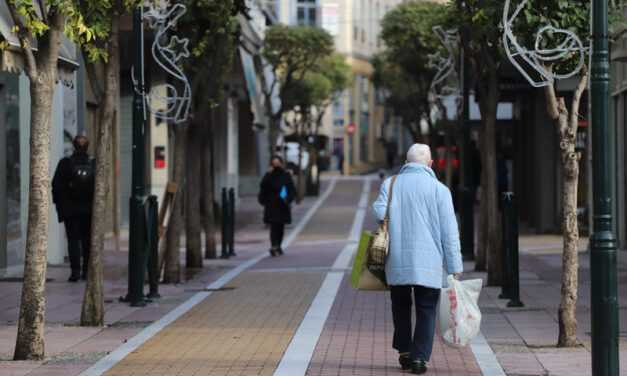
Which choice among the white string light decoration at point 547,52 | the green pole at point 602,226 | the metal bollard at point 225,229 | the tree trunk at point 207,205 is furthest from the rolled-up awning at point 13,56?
the metal bollard at point 225,229

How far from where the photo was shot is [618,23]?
13.9 m

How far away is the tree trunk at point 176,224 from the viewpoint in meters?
18.9

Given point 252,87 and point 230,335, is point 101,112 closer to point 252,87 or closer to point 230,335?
point 230,335

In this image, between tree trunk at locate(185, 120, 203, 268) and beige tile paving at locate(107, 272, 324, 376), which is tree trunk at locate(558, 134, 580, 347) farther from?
tree trunk at locate(185, 120, 203, 268)

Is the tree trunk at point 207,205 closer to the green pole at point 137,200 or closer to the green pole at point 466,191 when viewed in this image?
the green pole at point 466,191

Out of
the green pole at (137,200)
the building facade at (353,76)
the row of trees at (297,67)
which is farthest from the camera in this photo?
the building facade at (353,76)

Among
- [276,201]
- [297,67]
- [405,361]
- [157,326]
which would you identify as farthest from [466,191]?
[297,67]

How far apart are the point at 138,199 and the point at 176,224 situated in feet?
12.6

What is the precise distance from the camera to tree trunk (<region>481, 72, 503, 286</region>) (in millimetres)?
18281

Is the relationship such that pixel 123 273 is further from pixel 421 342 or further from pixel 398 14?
pixel 398 14

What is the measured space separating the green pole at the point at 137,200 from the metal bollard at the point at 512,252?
4.03m

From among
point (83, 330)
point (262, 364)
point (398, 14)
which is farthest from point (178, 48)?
point (398, 14)

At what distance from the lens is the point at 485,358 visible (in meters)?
11.1

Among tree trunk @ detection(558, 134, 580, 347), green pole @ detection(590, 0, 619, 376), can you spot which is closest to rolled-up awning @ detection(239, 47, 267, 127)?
tree trunk @ detection(558, 134, 580, 347)
